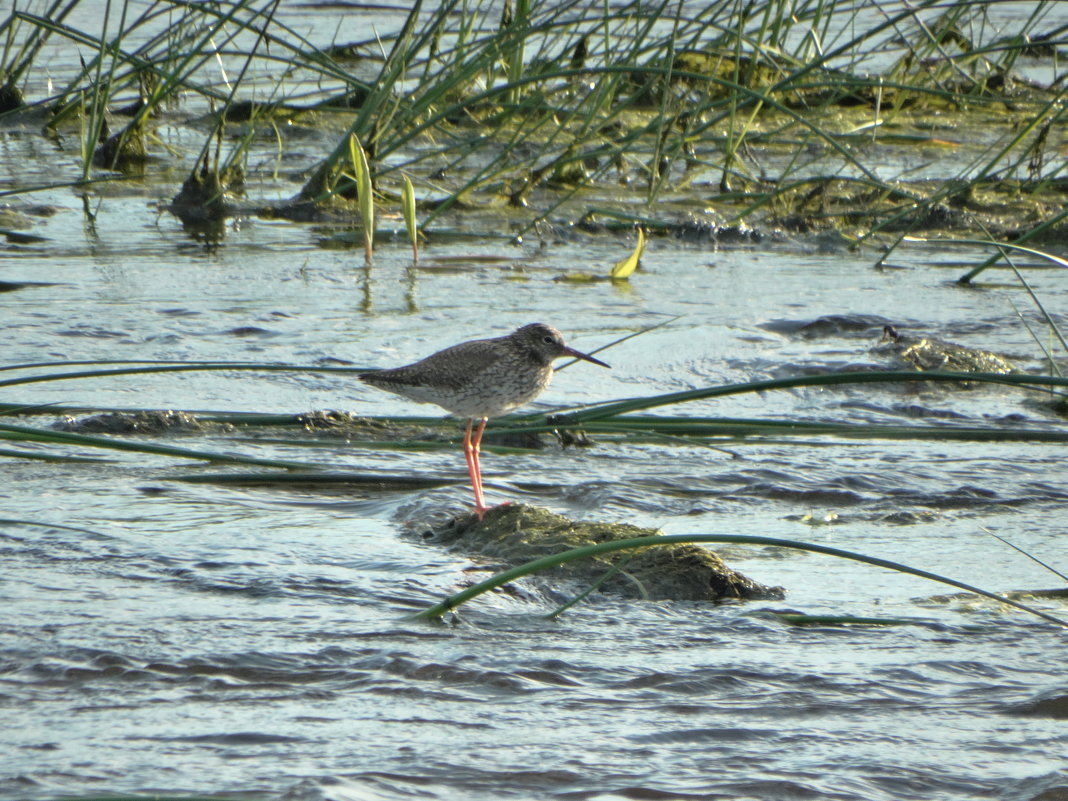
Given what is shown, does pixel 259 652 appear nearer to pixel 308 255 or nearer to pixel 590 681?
pixel 590 681

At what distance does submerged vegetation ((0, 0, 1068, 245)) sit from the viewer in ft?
24.0

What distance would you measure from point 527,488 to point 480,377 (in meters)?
0.36

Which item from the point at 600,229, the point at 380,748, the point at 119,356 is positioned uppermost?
the point at 600,229

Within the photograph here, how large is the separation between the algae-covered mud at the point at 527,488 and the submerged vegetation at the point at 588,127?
0.07 metres

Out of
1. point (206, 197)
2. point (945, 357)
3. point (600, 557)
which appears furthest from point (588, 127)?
point (600, 557)

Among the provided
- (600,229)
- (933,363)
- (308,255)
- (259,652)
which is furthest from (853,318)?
(259,652)

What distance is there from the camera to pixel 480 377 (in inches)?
189

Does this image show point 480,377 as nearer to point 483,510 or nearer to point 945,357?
point 483,510

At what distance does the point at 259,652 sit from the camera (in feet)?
10.9

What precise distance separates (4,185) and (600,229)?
316 centimetres

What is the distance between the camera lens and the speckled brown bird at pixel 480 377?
15.7 ft

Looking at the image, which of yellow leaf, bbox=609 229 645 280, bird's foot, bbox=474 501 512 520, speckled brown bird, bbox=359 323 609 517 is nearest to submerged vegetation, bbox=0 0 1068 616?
yellow leaf, bbox=609 229 645 280

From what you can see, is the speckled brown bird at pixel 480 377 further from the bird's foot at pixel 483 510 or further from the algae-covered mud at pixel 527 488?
the bird's foot at pixel 483 510

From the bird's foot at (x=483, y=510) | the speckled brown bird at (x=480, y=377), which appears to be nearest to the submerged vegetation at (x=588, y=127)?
the speckled brown bird at (x=480, y=377)
